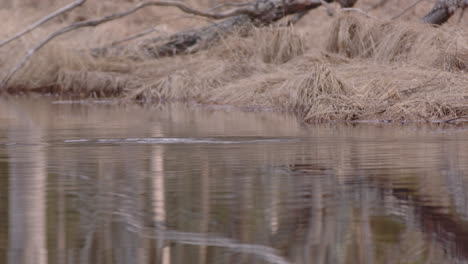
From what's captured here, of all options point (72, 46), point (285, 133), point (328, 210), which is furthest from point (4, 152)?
point (72, 46)

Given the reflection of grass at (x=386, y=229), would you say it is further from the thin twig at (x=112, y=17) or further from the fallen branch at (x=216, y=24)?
the fallen branch at (x=216, y=24)

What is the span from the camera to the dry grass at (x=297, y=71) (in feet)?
30.8

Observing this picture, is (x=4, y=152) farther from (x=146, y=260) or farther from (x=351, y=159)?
(x=146, y=260)

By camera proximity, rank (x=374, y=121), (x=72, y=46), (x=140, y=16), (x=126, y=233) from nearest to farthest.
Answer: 1. (x=126, y=233)
2. (x=374, y=121)
3. (x=72, y=46)
4. (x=140, y=16)

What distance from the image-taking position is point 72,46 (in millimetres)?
16219

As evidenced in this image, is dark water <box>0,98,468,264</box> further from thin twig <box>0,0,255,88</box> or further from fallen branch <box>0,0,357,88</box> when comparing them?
fallen branch <box>0,0,357,88</box>

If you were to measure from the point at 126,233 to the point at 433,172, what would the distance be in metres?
2.05

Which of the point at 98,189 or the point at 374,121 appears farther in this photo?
the point at 374,121

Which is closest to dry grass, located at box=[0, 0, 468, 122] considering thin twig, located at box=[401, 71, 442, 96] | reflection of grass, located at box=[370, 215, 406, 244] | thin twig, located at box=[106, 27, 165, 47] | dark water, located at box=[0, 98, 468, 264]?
thin twig, located at box=[401, 71, 442, 96]

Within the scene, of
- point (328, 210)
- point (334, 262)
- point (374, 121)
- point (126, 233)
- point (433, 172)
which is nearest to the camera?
point (334, 262)

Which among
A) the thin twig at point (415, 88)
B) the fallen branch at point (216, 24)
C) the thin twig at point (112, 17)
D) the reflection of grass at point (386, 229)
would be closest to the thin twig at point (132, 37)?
the fallen branch at point (216, 24)

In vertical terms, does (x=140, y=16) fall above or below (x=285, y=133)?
above

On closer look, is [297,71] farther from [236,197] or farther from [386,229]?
[386,229]

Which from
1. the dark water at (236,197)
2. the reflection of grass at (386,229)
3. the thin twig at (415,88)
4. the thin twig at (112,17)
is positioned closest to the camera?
the dark water at (236,197)
